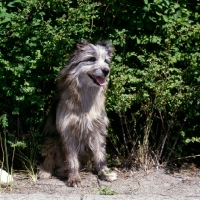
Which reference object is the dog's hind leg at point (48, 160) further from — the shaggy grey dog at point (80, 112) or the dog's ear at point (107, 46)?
the dog's ear at point (107, 46)

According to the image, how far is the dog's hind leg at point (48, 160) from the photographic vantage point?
24.0 ft

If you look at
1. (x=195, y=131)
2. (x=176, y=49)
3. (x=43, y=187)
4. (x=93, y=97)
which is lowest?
(x=43, y=187)

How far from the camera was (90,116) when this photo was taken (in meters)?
7.05

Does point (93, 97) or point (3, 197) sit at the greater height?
point (93, 97)

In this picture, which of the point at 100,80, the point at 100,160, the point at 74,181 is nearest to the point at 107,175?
the point at 100,160

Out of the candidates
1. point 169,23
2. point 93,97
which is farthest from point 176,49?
point 93,97

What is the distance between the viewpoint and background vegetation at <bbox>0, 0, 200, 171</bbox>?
23.7ft

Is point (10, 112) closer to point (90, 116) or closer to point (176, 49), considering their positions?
point (90, 116)

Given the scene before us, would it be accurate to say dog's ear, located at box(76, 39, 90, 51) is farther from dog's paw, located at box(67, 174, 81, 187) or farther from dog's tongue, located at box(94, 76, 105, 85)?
dog's paw, located at box(67, 174, 81, 187)

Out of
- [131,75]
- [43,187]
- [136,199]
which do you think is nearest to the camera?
[136,199]

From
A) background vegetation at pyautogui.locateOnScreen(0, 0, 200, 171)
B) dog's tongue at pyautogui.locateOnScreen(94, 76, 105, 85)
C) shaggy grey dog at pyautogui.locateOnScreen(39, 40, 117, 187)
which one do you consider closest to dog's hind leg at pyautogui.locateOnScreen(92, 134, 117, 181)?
shaggy grey dog at pyautogui.locateOnScreen(39, 40, 117, 187)

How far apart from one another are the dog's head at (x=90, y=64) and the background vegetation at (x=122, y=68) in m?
0.32

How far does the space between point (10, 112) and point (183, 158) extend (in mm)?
2647

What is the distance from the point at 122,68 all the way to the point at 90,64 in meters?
0.63
